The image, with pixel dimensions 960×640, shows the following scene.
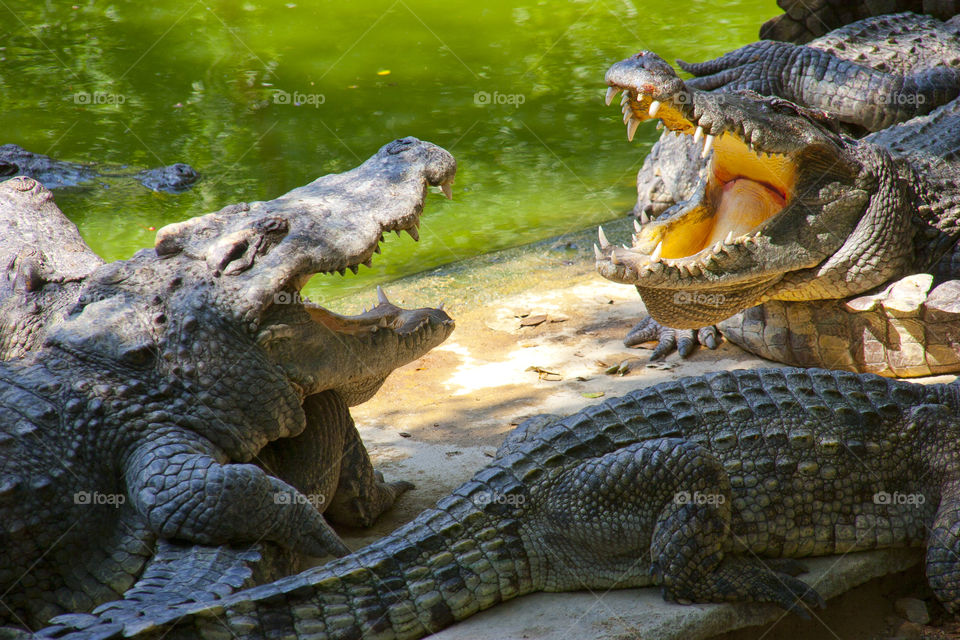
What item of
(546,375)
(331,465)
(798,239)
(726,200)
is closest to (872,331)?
(798,239)

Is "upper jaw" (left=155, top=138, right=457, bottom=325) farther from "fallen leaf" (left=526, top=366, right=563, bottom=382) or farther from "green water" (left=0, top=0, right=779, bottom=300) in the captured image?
"green water" (left=0, top=0, right=779, bottom=300)

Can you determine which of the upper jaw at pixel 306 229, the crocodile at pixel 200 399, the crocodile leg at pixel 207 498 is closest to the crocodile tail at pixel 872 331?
the crocodile at pixel 200 399

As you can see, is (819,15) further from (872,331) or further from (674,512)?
(674,512)

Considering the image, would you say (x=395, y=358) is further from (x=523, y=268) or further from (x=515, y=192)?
(x=515, y=192)

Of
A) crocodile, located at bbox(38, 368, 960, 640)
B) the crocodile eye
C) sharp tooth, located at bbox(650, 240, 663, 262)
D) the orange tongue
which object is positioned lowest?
crocodile, located at bbox(38, 368, 960, 640)

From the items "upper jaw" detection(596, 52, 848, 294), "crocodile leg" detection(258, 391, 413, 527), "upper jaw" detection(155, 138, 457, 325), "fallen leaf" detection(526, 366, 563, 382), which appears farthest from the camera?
"fallen leaf" detection(526, 366, 563, 382)

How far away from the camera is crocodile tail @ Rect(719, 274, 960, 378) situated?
4.23 meters

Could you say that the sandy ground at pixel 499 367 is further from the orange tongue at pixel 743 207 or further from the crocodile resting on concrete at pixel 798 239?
the orange tongue at pixel 743 207

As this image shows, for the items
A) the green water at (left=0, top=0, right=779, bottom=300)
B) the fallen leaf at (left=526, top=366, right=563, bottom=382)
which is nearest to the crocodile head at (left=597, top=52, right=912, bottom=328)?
the fallen leaf at (left=526, top=366, right=563, bottom=382)

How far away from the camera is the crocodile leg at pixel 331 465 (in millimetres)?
3371

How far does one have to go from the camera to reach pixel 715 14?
14141mm

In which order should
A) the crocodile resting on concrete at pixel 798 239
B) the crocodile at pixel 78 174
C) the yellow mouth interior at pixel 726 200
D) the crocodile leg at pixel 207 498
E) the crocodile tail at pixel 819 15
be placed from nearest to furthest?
the crocodile leg at pixel 207 498
the crocodile resting on concrete at pixel 798 239
the yellow mouth interior at pixel 726 200
the crocodile tail at pixel 819 15
the crocodile at pixel 78 174

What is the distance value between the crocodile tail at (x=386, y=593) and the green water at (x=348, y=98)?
444 centimetres

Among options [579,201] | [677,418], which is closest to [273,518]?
[677,418]
